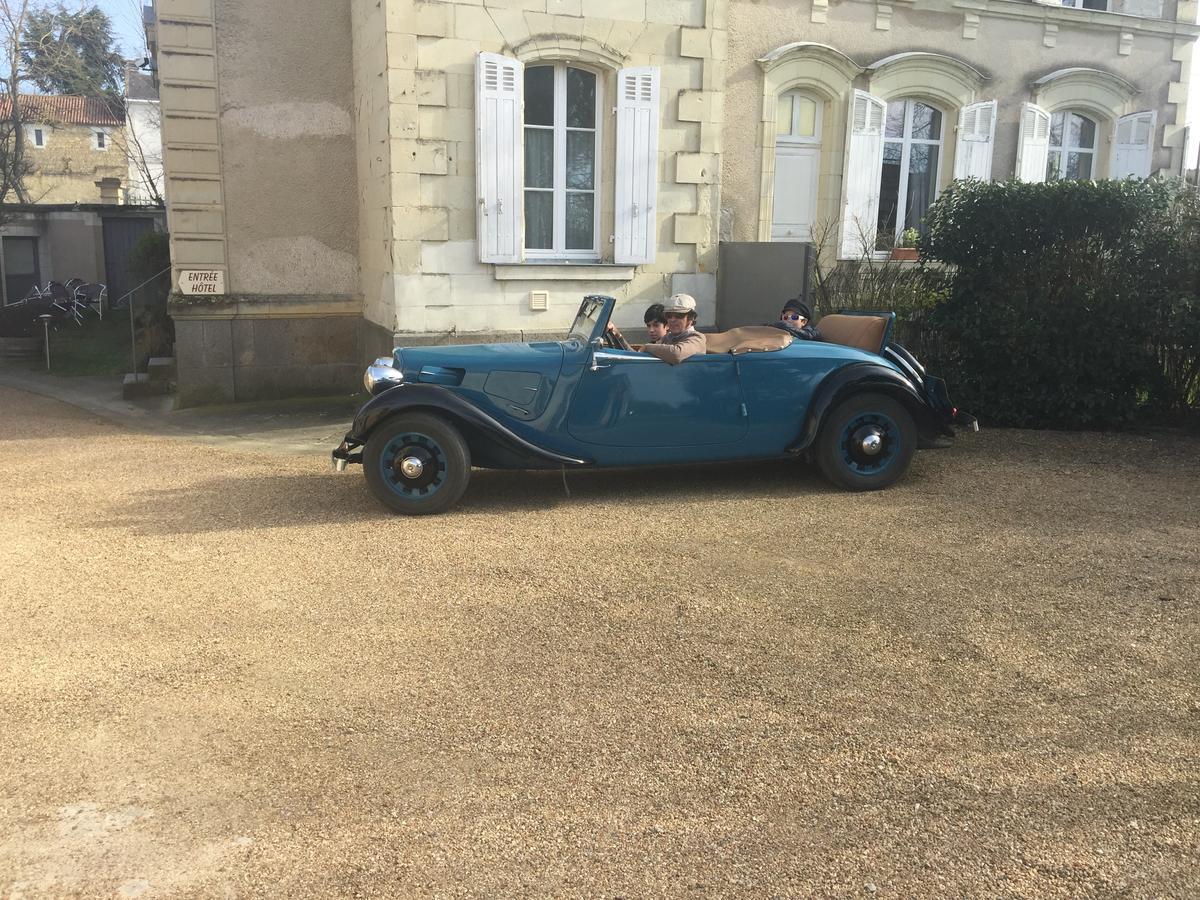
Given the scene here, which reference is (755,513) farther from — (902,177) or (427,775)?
(902,177)

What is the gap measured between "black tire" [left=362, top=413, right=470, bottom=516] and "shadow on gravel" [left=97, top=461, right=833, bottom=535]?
0.51 feet

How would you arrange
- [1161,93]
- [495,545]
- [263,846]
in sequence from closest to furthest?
[263,846], [495,545], [1161,93]

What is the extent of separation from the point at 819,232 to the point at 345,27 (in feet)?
18.7

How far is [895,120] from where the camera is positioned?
12.4m

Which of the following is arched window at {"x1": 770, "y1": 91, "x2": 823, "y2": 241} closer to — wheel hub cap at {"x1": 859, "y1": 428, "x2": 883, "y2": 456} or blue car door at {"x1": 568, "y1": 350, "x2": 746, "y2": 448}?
wheel hub cap at {"x1": 859, "y1": 428, "x2": 883, "y2": 456}

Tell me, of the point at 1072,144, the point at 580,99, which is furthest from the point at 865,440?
the point at 1072,144

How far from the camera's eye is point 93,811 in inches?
114

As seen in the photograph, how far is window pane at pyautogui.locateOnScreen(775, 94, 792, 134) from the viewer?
38.7 feet

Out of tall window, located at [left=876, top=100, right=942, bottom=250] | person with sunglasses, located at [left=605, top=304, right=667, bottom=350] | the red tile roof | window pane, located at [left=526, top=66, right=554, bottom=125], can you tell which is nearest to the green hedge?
person with sunglasses, located at [left=605, top=304, right=667, bottom=350]

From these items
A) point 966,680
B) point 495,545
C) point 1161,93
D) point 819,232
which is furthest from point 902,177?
point 966,680

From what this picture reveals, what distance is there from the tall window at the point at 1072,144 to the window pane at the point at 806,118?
3.31m

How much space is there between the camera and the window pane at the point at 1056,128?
1305cm

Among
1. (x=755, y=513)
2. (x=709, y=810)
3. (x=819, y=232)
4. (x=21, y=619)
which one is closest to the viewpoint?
(x=709, y=810)

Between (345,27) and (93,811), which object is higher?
(345,27)
